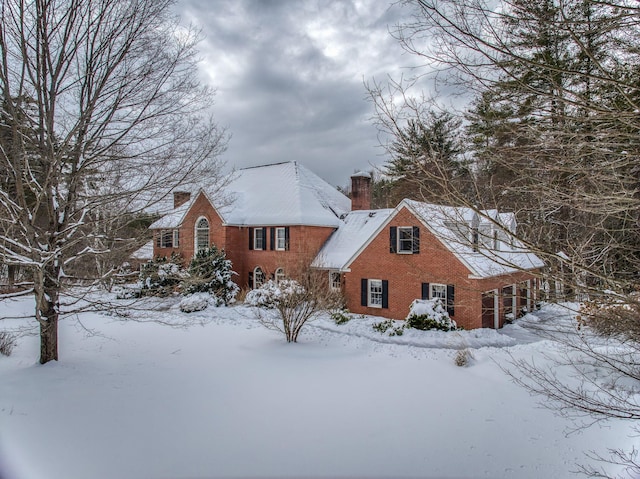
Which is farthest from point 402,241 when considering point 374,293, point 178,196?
point 178,196

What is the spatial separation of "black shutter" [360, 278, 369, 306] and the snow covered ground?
Result: 684 centimetres

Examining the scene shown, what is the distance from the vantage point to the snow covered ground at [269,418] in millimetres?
5375

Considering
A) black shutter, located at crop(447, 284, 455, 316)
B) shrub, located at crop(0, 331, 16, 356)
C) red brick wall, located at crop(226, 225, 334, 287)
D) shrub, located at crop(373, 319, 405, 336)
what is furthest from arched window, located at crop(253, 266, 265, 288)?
shrub, located at crop(0, 331, 16, 356)

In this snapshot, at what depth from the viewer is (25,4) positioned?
22.3ft

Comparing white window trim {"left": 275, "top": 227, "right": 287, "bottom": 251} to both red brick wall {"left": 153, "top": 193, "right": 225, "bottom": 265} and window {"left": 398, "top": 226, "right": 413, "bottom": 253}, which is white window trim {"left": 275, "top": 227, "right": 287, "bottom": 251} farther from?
window {"left": 398, "top": 226, "right": 413, "bottom": 253}

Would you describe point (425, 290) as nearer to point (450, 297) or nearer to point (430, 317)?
point (450, 297)

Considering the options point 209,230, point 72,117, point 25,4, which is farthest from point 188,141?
point 209,230

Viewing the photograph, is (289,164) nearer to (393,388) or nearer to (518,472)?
(393,388)

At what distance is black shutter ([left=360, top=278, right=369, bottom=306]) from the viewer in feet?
58.3

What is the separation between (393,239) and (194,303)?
1015 cm

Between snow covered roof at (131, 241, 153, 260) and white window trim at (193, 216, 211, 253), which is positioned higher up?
white window trim at (193, 216, 211, 253)

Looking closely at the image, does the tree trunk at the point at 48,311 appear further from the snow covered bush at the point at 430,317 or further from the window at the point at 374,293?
the window at the point at 374,293

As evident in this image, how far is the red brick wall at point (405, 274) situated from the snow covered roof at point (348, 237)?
1.50 metres

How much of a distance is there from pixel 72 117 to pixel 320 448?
333 inches
